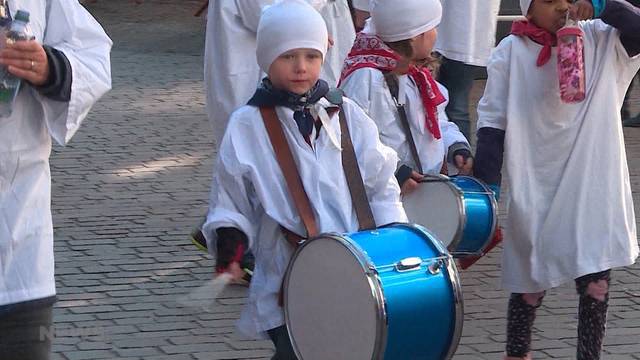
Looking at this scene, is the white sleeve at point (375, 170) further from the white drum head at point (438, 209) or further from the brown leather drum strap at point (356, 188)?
the white drum head at point (438, 209)

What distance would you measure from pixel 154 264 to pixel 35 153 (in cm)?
308

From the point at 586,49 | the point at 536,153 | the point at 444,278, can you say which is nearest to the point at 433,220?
the point at 536,153

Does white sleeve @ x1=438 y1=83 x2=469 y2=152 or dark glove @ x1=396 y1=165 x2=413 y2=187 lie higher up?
dark glove @ x1=396 y1=165 x2=413 y2=187

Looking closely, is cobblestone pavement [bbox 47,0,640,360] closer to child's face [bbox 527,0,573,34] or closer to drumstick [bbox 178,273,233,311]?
drumstick [bbox 178,273,233,311]

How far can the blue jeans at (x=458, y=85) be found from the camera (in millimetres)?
7375

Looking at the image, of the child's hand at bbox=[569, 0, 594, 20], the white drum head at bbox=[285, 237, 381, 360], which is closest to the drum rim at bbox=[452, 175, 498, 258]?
the child's hand at bbox=[569, 0, 594, 20]

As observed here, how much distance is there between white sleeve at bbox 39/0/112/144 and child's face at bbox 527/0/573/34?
183 centimetres

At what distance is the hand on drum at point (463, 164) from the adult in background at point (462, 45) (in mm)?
1994

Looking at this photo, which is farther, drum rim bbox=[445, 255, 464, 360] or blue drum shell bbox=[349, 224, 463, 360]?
drum rim bbox=[445, 255, 464, 360]

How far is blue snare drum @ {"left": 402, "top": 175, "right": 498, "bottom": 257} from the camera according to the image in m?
5.01

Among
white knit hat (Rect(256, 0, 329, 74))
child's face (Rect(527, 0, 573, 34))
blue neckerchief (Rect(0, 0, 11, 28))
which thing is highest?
blue neckerchief (Rect(0, 0, 11, 28))

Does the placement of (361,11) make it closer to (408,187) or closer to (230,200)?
(408,187)

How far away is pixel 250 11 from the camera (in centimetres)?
602

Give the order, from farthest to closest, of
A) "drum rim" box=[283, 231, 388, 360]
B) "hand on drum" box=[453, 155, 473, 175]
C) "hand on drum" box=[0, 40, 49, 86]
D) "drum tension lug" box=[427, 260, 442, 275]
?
"hand on drum" box=[453, 155, 473, 175] < "drum tension lug" box=[427, 260, 442, 275] < "drum rim" box=[283, 231, 388, 360] < "hand on drum" box=[0, 40, 49, 86]
